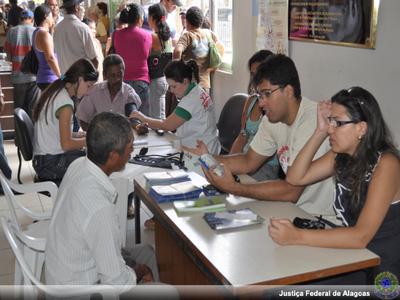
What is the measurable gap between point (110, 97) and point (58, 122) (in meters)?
0.76

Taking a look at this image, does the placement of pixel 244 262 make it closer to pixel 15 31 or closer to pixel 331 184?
pixel 331 184

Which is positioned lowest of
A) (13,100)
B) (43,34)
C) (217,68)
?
(13,100)

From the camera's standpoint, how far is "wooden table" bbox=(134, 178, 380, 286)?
1.60m

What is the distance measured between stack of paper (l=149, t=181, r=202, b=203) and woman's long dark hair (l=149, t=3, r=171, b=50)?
3.22 meters

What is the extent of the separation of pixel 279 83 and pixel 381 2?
3.89 feet

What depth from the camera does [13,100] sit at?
627cm

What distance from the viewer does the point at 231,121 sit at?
4086mm

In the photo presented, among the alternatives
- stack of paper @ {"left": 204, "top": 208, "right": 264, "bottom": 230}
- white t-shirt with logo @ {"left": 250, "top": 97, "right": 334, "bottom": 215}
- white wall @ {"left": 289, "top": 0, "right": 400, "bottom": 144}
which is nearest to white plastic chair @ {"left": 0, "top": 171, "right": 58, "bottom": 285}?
stack of paper @ {"left": 204, "top": 208, "right": 264, "bottom": 230}

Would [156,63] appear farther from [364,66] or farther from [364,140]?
[364,140]

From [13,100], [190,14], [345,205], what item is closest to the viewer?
[345,205]

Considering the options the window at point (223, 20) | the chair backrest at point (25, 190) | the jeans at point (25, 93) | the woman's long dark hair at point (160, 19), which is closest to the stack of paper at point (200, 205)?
the chair backrest at point (25, 190)

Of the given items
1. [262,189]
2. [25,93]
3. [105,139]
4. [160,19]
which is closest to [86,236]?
[105,139]

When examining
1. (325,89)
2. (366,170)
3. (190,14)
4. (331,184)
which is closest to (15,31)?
(190,14)

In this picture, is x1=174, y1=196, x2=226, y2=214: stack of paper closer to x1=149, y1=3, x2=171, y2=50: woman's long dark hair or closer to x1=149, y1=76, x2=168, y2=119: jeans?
x1=149, y1=76, x2=168, y2=119: jeans
